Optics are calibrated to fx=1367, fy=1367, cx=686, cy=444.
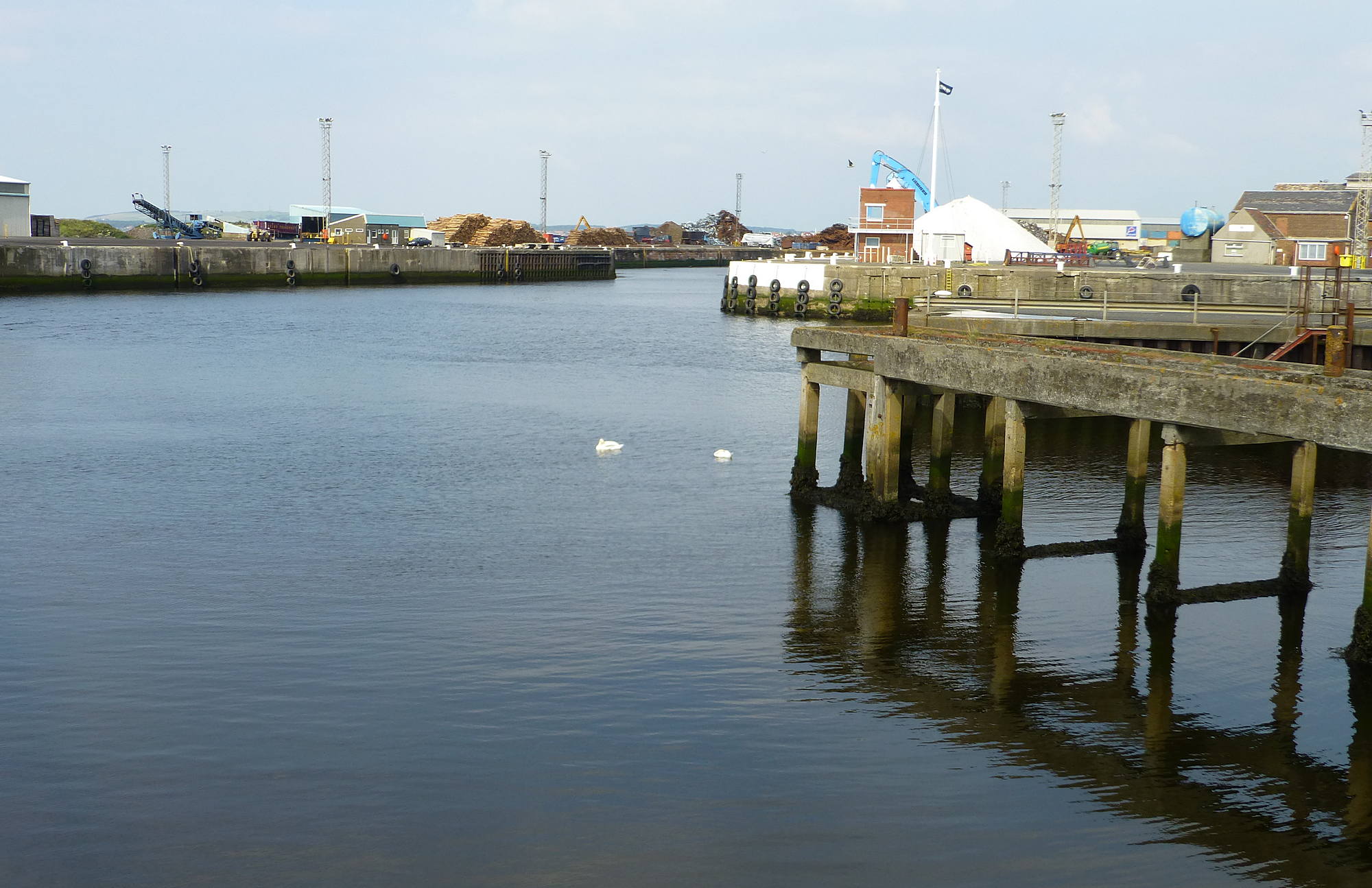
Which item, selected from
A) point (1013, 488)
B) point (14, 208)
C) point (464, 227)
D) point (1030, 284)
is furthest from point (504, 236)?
point (1013, 488)

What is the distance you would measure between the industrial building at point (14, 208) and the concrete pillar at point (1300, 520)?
11179cm

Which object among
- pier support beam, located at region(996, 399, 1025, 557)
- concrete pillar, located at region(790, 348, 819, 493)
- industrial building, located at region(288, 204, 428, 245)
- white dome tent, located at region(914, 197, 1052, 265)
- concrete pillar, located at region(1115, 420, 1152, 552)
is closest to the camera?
concrete pillar, located at region(1115, 420, 1152, 552)

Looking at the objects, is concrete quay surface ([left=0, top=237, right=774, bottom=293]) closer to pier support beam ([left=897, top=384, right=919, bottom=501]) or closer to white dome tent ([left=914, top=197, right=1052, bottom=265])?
white dome tent ([left=914, top=197, right=1052, bottom=265])

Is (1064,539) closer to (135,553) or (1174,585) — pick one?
(1174,585)

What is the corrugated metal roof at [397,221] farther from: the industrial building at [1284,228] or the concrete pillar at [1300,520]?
the concrete pillar at [1300,520]

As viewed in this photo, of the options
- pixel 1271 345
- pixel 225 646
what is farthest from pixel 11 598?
pixel 1271 345

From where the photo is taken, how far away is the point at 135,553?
2167 centimetres

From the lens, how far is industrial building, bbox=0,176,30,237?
110562 millimetres

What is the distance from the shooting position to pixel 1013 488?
1984cm

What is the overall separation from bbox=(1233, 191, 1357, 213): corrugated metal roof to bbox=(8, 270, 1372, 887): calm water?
8758 cm

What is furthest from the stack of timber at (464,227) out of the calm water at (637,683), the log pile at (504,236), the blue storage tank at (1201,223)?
the calm water at (637,683)

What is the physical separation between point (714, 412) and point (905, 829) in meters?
28.1

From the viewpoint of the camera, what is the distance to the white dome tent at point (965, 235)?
8831 cm

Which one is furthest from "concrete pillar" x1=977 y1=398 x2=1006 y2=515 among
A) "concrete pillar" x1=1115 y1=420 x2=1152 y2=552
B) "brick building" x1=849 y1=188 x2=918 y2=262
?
"brick building" x1=849 y1=188 x2=918 y2=262
